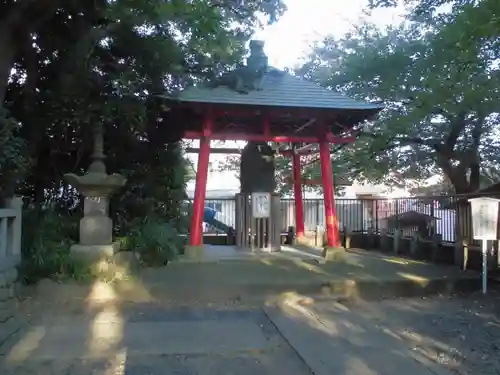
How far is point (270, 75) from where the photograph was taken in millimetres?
11500

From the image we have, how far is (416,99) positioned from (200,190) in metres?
5.95

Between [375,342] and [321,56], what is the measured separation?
43.0 ft

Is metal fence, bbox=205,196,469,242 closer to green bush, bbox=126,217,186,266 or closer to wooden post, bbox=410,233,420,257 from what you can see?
wooden post, bbox=410,233,420,257

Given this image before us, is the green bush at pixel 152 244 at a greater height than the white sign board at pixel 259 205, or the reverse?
the white sign board at pixel 259 205

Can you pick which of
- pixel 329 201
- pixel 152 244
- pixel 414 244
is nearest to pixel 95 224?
pixel 152 244

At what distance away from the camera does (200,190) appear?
9.85 metres

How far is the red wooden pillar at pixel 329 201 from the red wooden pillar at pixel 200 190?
8.39 feet

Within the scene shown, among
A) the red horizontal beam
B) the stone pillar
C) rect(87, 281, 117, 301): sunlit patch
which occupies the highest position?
the red horizontal beam

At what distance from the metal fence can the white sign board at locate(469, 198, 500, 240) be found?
1833 millimetres

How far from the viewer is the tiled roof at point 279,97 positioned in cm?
951

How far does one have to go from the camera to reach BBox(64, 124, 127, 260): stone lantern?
767 centimetres

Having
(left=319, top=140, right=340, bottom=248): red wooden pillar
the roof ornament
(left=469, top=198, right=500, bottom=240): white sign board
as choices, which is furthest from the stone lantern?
(left=469, top=198, right=500, bottom=240): white sign board

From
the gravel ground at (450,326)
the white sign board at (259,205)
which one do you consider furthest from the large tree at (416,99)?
the gravel ground at (450,326)

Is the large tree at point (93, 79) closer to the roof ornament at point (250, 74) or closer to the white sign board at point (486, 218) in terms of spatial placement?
the roof ornament at point (250, 74)
